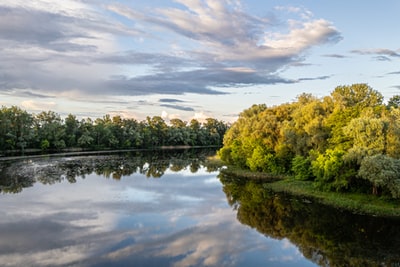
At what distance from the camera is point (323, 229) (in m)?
30.1

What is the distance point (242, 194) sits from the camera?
145 ft

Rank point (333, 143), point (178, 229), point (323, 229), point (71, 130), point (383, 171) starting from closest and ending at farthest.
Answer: point (178, 229), point (323, 229), point (383, 171), point (333, 143), point (71, 130)

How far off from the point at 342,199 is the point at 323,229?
30.0ft

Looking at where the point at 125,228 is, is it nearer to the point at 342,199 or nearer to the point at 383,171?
the point at 342,199

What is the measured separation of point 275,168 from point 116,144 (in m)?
87.9

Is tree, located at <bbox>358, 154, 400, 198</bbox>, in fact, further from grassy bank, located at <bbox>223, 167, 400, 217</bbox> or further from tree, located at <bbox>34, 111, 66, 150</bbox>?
tree, located at <bbox>34, 111, 66, 150</bbox>

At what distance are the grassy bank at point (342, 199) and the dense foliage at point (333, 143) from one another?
1018 mm

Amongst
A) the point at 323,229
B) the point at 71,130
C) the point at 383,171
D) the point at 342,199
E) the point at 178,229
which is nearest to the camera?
the point at 178,229

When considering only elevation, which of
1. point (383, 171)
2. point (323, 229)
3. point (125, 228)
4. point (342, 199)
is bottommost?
point (323, 229)

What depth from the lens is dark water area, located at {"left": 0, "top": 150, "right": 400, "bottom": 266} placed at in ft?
76.3

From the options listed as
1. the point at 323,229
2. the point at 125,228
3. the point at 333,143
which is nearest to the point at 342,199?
the point at 333,143

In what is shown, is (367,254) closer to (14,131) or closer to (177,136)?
(14,131)

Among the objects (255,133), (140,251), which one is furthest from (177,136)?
(140,251)

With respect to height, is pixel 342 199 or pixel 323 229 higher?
pixel 342 199
